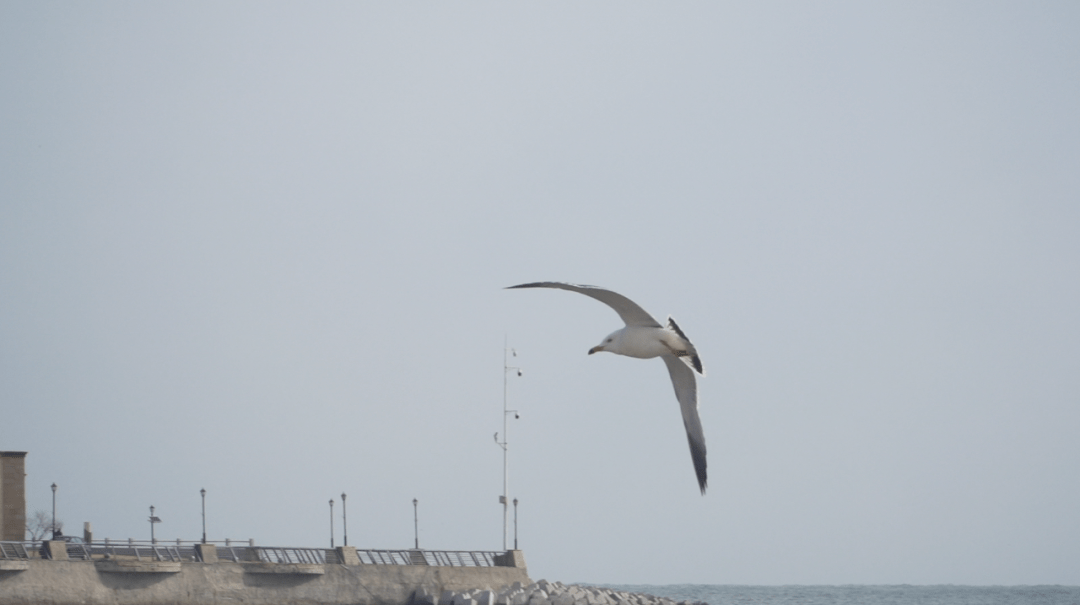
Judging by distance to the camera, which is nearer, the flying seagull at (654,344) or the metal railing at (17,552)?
the flying seagull at (654,344)

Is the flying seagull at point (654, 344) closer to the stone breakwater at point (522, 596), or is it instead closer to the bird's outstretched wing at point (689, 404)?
the bird's outstretched wing at point (689, 404)

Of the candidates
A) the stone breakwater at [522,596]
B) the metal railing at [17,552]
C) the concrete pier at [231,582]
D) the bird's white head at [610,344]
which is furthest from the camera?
the stone breakwater at [522,596]

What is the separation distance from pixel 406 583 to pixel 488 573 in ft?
13.6

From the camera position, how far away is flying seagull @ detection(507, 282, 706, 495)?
73.0 feet

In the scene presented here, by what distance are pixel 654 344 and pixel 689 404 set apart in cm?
228

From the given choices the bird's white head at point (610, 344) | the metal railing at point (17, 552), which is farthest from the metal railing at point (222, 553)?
the bird's white head at point (610, 344)

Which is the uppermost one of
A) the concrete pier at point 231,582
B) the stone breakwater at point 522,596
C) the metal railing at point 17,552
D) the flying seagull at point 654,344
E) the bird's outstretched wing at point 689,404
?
the flying seagull at point 654,344

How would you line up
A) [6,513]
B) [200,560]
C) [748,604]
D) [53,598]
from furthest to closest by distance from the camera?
[748,604], [6,513], [200,560], [53,598]

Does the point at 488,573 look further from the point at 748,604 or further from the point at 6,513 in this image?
the point at 748,604

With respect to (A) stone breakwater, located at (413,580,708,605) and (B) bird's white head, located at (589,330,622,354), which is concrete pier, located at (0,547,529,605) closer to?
(A) stone breakwater, located at (413,580,708,605)

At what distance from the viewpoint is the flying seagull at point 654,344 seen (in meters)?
22.3

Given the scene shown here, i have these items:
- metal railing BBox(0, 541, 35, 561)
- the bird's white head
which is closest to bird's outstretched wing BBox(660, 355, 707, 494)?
the bird's white head

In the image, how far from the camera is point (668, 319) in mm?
22500

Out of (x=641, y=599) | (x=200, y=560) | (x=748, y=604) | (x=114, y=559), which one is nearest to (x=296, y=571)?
(x=200, y=560)
